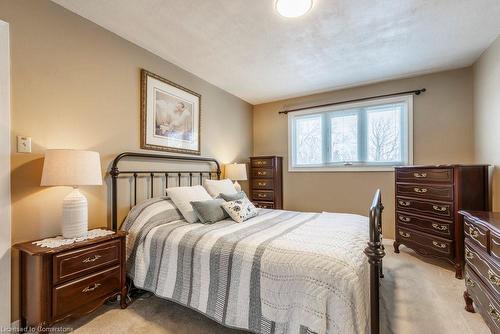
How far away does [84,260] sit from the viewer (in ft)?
5.45

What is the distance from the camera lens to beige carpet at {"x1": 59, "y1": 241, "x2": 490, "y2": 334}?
5.43ft

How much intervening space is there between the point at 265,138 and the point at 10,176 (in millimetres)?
3621

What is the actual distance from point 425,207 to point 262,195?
7.59ft

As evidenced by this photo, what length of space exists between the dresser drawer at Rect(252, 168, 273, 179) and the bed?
1.85m

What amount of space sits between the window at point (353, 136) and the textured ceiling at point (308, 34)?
1.85 feet

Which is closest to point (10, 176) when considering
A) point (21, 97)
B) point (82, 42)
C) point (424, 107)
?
point (21, 97)

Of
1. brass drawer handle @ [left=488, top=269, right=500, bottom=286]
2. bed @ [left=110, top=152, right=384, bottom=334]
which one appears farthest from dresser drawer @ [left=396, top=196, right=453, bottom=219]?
brass drawer handle @ [left=488, top=269, right=500, bottom=286]

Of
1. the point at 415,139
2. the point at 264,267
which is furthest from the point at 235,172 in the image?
the point at 415,139

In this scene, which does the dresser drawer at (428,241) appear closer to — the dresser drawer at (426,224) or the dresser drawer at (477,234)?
the dresser drawer at (426,224)

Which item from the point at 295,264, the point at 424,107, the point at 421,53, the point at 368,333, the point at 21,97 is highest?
the point at 421,53

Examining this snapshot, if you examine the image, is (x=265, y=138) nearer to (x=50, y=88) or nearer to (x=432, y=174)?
(x=432, y=174)

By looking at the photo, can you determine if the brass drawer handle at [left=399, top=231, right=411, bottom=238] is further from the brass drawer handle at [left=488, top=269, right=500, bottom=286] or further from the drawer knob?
the drawer knob

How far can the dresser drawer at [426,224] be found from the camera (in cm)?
255

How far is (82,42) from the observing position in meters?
2.07
